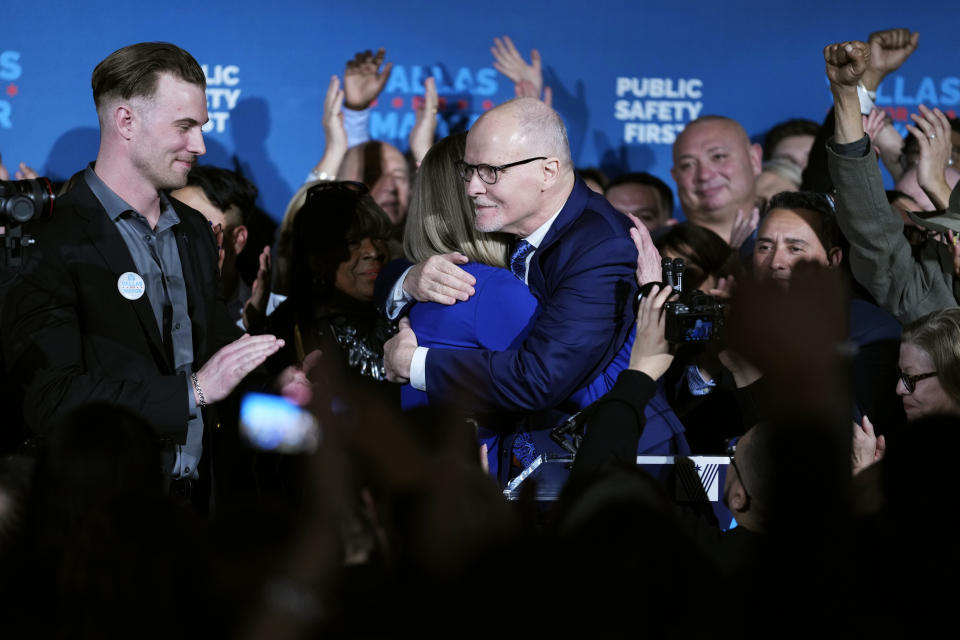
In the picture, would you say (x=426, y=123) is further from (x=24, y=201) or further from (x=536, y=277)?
(x=24, y=201)

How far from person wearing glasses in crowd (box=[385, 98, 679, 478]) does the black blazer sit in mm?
579

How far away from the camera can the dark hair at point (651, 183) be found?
469 cm

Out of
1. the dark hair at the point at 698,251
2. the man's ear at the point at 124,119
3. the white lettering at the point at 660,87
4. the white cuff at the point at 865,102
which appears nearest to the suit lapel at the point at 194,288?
the man's ear at the point at 124,119

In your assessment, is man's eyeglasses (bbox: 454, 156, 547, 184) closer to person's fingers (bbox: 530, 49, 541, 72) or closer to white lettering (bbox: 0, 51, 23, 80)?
person's fingers (bbox: 530, 49, 541, 72)

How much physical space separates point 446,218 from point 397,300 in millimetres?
257

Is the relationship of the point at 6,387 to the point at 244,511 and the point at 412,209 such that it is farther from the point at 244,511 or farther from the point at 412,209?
the point at 244,511

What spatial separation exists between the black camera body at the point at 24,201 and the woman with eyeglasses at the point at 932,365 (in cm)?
220

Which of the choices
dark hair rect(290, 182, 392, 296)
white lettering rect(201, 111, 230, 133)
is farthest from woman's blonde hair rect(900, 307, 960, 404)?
white lettering rect(201, 111, 230, 133)

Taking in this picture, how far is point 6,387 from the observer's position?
3.49m

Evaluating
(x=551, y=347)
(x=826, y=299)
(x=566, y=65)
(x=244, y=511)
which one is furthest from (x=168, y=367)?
(x=566, y=65)

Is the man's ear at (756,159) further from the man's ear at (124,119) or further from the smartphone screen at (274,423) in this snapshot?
the man's ear at (124,119)

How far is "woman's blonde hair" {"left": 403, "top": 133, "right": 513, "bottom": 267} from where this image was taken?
2.65m

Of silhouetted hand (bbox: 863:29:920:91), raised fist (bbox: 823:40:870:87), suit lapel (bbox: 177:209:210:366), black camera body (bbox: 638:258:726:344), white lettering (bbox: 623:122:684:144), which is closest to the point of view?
black camera body (bbox: 638:258:726:344)

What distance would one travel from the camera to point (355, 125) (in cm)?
471
